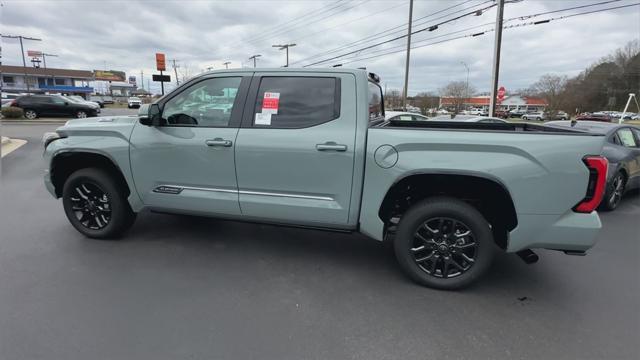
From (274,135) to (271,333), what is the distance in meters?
1.72

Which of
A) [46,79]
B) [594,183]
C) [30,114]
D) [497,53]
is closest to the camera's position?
[594,183]

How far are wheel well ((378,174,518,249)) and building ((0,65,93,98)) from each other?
95.7 metres

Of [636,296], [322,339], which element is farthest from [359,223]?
[636,296]

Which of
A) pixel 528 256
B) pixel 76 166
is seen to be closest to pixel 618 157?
pixel 528 256

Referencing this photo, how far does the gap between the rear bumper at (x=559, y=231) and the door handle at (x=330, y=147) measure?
1.55m

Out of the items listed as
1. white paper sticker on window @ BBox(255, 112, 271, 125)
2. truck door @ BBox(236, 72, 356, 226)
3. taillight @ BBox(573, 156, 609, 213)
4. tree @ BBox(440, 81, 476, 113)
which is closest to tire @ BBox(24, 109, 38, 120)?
truck door @ BBox(236, 72, 356, 226)

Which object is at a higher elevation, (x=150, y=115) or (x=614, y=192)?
(x=150, y=115)

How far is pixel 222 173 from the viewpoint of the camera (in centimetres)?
359

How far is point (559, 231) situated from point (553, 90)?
6580 centimetres

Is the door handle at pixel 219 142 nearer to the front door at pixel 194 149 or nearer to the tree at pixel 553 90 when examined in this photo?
the front door at pixel 194 149

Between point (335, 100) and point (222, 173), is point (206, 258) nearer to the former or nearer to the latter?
point (222, 173)

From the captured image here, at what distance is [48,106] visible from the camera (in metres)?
22.5

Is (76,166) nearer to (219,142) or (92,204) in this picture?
(92,204)

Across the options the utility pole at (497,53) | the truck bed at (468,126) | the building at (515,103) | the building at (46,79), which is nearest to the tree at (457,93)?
the building at (515,103)
